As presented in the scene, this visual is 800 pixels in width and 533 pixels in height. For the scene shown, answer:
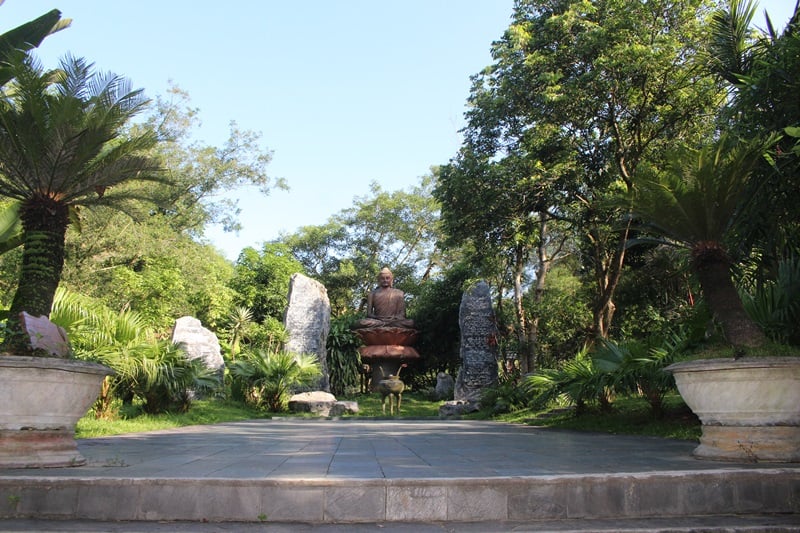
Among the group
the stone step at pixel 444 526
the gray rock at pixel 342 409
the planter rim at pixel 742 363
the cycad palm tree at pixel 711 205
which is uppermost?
the cycad palm tree at pixel 711 205

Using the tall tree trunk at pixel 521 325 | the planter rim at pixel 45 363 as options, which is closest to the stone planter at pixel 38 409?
the planter rim at pixel 45 363

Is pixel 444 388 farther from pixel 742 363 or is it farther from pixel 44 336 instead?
pixel 44 336

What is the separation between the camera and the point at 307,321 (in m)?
18.1

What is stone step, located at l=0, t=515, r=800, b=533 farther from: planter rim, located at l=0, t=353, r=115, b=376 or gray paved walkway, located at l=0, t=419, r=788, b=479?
planter rim, located at l=0, t=353, r=115, b=376

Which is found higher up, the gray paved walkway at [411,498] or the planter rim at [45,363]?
the planter rim at [45,363]

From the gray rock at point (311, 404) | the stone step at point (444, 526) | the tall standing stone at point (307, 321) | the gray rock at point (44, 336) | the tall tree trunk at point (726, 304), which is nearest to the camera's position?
the stone step at point (444, 526)

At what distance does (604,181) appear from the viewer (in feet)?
40.6

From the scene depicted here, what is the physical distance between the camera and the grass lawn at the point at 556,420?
792cm

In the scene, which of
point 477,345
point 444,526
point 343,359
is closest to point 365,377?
point 343,359

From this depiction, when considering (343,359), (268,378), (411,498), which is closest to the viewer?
(411,498)

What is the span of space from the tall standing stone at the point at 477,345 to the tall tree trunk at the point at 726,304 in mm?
11097

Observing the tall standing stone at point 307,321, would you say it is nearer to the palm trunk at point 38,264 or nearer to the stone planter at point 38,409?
the palm trunk at point 38,264

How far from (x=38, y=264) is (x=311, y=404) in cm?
1046

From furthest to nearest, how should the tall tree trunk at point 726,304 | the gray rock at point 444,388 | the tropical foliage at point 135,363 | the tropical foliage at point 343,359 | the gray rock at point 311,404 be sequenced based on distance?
the tropical foliage at point 343,359
the gray rock at point 444,388
the gray rock at point 311,404
the tropical foliage at point 135,363
the tall tree trunk at point 726,304
